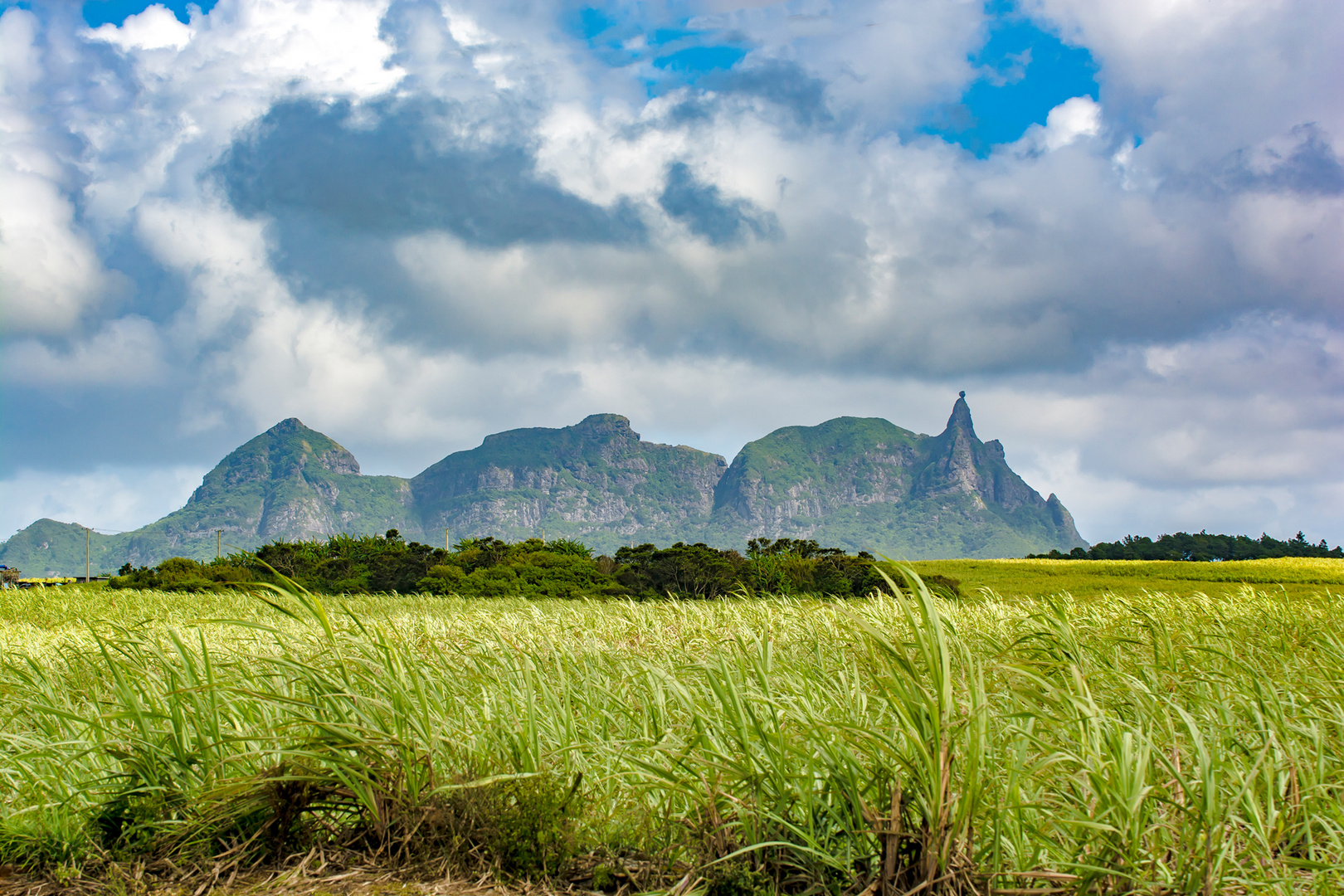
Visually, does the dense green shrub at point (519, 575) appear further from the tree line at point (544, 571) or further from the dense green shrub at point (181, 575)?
the dense green shrub at point (181, 575)

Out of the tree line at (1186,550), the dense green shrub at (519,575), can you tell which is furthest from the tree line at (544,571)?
the tree line at (1186,550)

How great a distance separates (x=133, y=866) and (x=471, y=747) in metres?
0.89

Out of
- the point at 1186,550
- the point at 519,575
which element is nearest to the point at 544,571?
the point at 519,575

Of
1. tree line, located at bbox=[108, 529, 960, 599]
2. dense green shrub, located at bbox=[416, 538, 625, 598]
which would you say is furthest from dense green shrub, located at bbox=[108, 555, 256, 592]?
dense green shrub, located at bbox=[416, 538, 625, 598]

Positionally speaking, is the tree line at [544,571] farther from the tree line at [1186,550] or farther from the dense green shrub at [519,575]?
the tree line at [1186,550]

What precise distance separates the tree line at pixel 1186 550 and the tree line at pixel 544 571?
2108 cm

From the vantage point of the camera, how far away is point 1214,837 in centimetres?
182

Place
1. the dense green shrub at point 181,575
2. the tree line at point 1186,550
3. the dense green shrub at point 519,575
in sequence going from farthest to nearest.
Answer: the tree line at point 1186,550 < the dense green shrub at point 181,575 < the dense green shrub at point 519,575

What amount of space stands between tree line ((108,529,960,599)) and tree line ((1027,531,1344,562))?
2108 cm

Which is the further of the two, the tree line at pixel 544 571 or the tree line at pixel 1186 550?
the tree line at pixel 1186 550

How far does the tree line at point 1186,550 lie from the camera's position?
116 ft

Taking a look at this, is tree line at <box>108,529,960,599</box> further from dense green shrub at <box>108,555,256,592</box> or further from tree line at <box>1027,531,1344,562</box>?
tree line at <box>1027,531,1344,562</box>

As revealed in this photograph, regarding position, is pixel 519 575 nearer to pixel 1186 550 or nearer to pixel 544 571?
pixel 544 571

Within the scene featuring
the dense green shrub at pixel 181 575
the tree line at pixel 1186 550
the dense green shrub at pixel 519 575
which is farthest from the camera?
the tree line at pixel 1186 550
